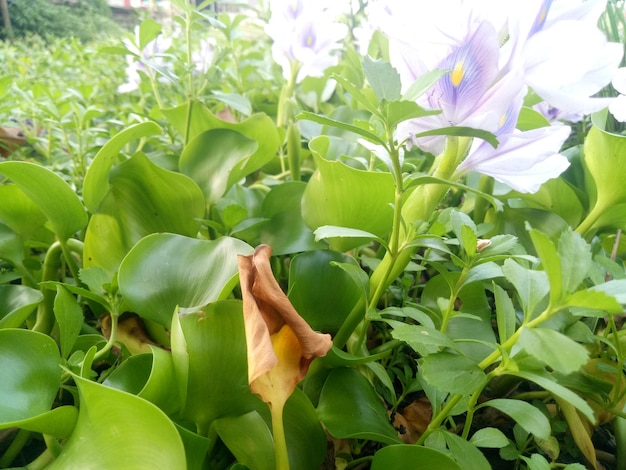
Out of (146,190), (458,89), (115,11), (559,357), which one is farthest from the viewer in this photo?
(115,11)

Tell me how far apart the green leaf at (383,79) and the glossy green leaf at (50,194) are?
0.27 m

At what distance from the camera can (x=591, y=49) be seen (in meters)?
0.25

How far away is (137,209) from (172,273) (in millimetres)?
121

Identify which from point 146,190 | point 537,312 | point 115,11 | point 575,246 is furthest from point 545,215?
point 115,11

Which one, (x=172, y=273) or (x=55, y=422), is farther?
(x=172, y=273)

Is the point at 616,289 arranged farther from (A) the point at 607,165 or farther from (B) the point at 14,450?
(B) the point at 14,450

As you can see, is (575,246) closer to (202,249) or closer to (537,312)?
(537,312)

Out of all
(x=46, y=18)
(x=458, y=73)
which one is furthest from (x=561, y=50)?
(x=46, y=18)

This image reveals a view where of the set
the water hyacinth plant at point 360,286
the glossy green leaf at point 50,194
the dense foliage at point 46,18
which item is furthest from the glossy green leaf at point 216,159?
the dense foliage at point 46,18

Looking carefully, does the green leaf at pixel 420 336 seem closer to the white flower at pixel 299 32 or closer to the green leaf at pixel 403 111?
the green leaf at pixel 403 111

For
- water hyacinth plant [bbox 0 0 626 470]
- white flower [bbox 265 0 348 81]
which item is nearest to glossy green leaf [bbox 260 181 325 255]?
water hyacinth plant [bbox 0 0 626 470]

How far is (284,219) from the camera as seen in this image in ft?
1.55

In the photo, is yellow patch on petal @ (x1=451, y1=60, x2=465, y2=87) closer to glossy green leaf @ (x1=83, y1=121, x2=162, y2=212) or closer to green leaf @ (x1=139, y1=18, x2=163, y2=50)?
glossy green leaf @ (x1=83, y1=121, x2=162, y2=212)

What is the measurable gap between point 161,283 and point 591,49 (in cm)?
31
